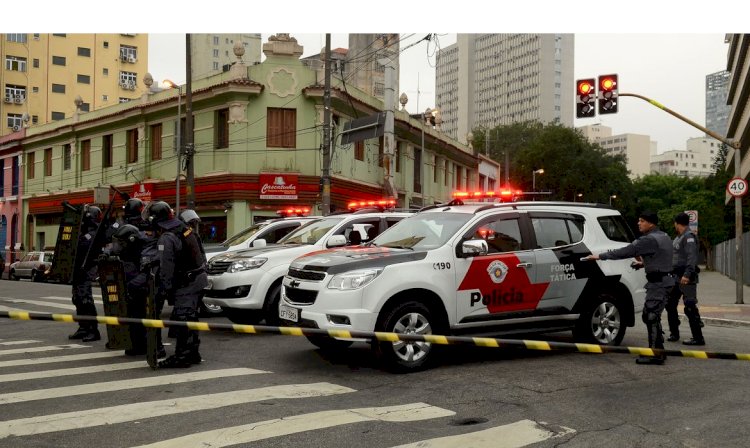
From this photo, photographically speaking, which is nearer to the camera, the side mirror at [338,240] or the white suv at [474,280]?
the white suv at [474,280]

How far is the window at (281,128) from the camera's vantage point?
102 ft

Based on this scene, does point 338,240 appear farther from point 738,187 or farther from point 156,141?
point 156,141

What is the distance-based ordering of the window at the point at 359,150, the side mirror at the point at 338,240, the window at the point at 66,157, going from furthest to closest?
1. the window at the point at 66,157
2. the window at the point at 359,150
3. the side mirror at the point at 338,240

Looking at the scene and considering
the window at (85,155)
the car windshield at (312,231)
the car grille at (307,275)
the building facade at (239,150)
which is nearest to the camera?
the car grille at (307,275)

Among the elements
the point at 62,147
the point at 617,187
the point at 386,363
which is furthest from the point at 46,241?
the point at 617,187

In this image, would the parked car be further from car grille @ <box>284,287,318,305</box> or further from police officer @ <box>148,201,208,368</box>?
car grille @ <box>284,287,318,305</box>

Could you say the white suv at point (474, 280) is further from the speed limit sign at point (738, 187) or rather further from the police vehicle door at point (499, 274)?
the speed limit sign at point (738, 187)

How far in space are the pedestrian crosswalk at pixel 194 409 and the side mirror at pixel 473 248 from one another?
204cm

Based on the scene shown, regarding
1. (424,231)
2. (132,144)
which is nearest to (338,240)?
(424,231)

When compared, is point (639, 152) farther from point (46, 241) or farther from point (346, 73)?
point (46, 241)

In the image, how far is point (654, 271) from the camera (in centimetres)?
876

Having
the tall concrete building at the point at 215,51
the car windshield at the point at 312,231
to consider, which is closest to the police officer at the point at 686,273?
the car windshield at the point at 312,231

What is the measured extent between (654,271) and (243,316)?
19.0ft

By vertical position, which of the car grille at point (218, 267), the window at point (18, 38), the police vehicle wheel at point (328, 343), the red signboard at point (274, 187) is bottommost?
the police vehicle wheel at point (328, 343)
